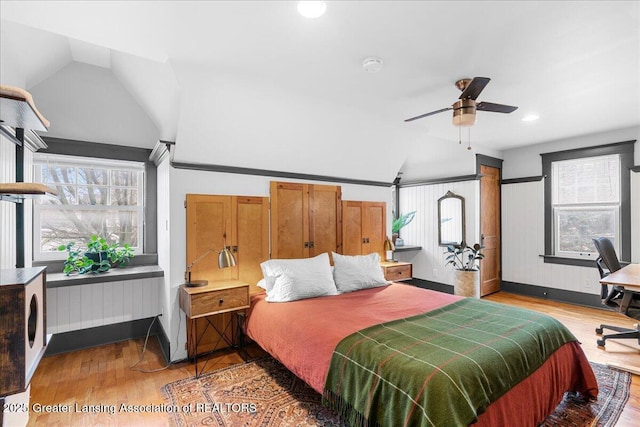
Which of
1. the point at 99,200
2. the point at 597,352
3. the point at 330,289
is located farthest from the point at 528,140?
the point at 99,200

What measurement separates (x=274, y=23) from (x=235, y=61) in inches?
22.3

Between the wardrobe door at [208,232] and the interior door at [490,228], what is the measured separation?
13.4ft

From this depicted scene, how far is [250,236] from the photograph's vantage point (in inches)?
136

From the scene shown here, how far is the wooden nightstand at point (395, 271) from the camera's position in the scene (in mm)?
4188

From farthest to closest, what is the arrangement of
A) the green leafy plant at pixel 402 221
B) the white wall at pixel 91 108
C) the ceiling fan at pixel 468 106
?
the green leafy plant at pixel 402 221 → the white wall at pixel 91 108 → the ceiling fan at pixel 468 106

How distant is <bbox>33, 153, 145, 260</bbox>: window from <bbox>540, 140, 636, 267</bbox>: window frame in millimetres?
5990

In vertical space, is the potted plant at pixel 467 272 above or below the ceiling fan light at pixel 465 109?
below

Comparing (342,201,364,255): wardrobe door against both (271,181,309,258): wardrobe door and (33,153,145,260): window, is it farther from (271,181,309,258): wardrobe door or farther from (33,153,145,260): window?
(33,153,145,260): window

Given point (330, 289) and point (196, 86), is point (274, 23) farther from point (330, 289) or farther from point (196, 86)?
point (330, 289)

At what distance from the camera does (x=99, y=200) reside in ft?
11.6

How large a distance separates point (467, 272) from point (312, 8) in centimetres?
417

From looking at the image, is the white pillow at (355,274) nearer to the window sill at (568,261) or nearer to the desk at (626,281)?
the desk at (626,281)

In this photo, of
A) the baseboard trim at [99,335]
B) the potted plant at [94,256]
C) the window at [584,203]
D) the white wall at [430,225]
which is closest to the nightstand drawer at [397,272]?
the white wall at [430,225]

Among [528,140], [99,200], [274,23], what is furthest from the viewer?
[528,140]
